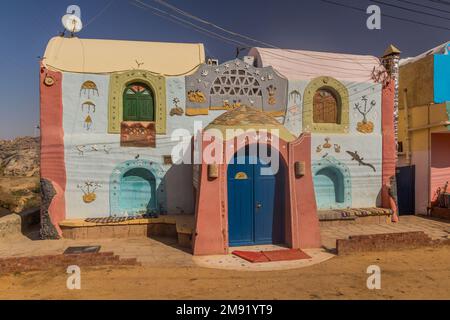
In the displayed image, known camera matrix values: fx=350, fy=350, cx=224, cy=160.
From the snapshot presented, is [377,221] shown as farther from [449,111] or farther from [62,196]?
[62,196]

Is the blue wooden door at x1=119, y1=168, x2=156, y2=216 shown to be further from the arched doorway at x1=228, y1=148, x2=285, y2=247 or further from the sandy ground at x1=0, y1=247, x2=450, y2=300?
the sandy ground at x1=0, y1=247, x2=450, y2=300

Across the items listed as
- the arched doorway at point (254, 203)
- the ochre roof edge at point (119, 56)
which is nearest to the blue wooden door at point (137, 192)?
the arched doorway at point (254, 203)

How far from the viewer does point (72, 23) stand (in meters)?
12.3

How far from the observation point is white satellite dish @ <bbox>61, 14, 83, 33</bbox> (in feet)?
40.2

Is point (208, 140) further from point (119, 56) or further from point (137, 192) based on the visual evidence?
point (119, 56)

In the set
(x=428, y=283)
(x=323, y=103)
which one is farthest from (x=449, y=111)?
(x=428, y=283)

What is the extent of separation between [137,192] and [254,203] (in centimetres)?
415

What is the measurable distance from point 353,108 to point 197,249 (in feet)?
26.8

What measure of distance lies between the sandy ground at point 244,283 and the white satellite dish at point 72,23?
863cm

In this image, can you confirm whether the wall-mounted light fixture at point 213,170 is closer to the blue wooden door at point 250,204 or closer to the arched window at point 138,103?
the blue wooden door at point 250,204

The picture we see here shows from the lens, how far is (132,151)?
11.5 metres

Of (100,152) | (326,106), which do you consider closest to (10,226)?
(100,152)

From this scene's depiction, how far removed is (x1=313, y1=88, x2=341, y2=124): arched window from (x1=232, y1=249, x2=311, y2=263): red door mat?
564 centimetres

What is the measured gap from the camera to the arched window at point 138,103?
11.6 metres
